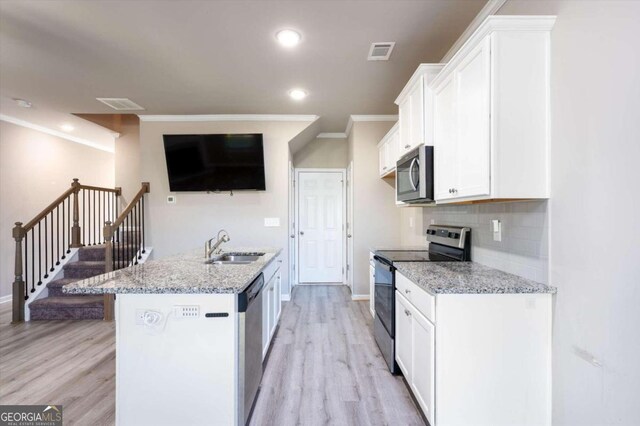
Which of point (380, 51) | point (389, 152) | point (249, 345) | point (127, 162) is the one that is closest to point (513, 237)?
point (249, 345)

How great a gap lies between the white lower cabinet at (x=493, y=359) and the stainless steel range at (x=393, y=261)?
0.75m

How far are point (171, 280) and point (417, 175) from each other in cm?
191

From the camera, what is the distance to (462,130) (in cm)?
182

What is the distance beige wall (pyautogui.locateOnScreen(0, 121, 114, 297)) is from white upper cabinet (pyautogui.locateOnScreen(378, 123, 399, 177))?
17.3 feet

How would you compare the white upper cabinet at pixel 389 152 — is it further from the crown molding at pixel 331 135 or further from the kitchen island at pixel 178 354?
the kitchen island at pixel 178 354

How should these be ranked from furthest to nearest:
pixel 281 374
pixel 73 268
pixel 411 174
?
pixel 73 268, pixel 411 174, pixel 281 374

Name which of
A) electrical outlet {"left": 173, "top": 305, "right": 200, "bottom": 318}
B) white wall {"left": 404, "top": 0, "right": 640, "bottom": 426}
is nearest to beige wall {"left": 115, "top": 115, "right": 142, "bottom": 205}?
electrical outlet {"left": 173, "top": 305, "right": 200, "bottom": 318}

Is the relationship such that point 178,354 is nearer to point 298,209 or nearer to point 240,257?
point 240,257

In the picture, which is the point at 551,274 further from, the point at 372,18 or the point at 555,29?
the point at 372,18

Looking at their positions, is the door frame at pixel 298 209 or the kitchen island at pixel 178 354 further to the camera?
the door frame at pixel 298 209

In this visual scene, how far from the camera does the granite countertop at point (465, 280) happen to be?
5.10 feet

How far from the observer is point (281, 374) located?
7.73 feet

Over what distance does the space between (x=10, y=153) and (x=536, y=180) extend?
6.25 metres

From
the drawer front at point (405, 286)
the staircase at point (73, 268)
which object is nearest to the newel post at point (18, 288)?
the staircase at point (73, 268)
